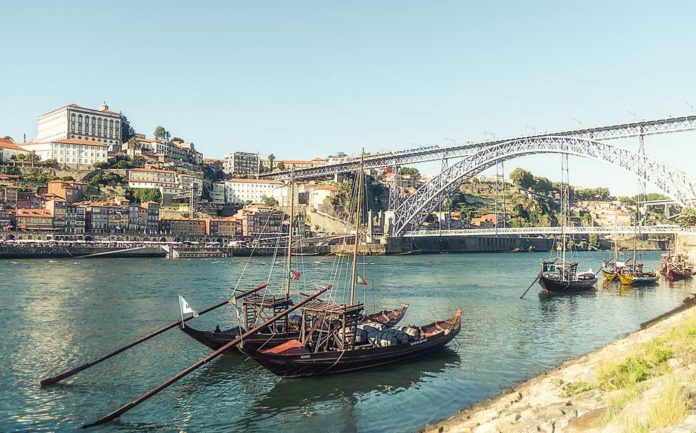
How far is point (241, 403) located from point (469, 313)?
17259 mm

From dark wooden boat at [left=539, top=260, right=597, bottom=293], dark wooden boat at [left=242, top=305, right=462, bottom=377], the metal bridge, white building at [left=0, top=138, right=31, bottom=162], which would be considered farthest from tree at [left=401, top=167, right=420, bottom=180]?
dark wooden boat at [left=242, top=305, right=462, bottom=377]

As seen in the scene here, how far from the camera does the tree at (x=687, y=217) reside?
53.3 metres

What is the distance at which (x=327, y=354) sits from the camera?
16.6 meters

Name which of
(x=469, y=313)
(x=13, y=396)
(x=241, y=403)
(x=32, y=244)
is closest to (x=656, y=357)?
(x=241, y=403)

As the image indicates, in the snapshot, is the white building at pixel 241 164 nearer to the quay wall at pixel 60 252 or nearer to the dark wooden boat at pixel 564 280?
the quay wall at pixel 60 252

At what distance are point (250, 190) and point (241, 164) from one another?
20.1 meters

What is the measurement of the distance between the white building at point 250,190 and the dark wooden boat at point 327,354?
316 ft

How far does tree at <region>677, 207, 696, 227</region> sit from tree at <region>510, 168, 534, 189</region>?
93.1m

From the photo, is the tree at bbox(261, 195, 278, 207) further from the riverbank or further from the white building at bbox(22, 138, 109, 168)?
the riverbank

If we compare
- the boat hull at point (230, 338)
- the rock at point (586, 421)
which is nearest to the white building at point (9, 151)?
the boat hull at point (230, 338)

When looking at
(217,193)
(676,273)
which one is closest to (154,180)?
(217,193)

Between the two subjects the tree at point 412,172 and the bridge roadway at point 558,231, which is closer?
the bridge roadway at point 558,231

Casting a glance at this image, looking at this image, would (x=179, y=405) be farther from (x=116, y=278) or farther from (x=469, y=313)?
(x=116, y=278)

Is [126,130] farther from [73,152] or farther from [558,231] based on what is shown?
[558,231]
